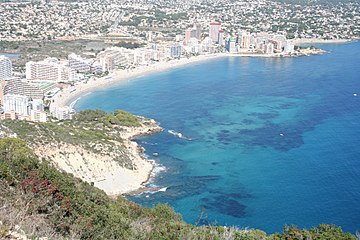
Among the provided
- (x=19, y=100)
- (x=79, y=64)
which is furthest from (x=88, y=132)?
(x=79, y=64)

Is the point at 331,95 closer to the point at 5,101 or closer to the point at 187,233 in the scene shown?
the point at 5,101

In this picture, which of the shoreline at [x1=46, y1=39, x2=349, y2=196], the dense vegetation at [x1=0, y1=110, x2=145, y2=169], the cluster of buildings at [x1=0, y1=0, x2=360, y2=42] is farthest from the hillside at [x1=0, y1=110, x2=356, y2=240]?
the cluster of buildings at [x1=0, y1=0, x2=360, y2=42]

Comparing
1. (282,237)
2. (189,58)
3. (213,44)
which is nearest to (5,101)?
(282,237)

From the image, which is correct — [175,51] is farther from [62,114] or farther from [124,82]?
[62,114]

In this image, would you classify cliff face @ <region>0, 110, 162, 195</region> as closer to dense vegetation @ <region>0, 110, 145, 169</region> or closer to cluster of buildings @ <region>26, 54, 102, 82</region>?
dense vegetation @ <region>0, 110, 145, 169</region>

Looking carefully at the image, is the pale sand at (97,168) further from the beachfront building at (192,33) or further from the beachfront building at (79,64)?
the beachfront building at (192,33)

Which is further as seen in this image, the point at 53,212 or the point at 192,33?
the point at 192,33
